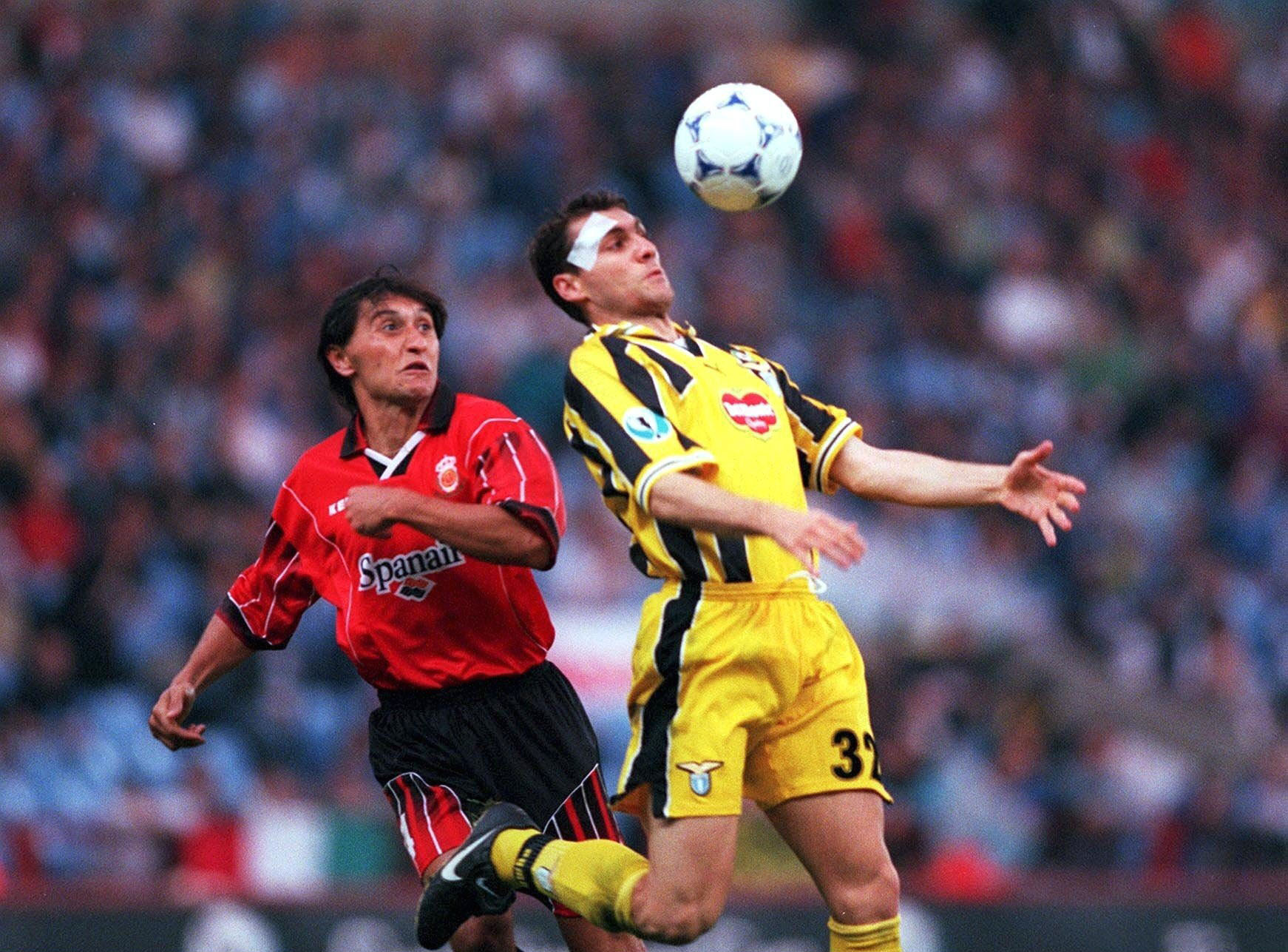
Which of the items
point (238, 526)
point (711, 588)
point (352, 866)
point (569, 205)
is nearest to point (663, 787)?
point (711, 588)

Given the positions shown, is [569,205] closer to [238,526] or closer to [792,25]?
[238,526]

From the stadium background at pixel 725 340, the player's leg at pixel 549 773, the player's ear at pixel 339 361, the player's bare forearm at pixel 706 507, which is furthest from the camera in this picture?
the stadium background at pixel 725 340

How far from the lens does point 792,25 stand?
18641 millimetres

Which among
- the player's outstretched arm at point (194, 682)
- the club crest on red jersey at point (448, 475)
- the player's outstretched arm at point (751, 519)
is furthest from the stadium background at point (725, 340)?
the player's outstretched arm at point (751, 519)

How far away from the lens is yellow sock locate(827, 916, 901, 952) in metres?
6.20

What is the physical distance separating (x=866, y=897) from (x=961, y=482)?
49.7 inches

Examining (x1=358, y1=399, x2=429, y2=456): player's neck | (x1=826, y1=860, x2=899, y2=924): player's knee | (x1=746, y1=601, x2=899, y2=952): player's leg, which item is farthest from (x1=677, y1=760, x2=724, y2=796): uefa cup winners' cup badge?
(x1=358, y1=399, x2=429, y2=456): player's neck

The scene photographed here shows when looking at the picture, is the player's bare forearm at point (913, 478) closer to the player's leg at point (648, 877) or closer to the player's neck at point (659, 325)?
the player's neck at point (659, 325)

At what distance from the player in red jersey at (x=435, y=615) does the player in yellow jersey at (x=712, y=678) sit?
0.73 ft

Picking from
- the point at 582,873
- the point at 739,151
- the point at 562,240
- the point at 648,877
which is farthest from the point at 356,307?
the point at 648,877

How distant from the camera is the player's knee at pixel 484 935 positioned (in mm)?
6668

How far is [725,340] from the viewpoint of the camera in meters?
15.2

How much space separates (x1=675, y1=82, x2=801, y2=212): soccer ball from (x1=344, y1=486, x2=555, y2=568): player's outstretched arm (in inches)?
49.4

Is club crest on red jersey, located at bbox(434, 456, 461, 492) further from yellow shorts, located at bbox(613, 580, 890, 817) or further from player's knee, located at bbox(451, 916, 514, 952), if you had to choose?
player's knee, located at bbox(451, 916, 514, 952)
